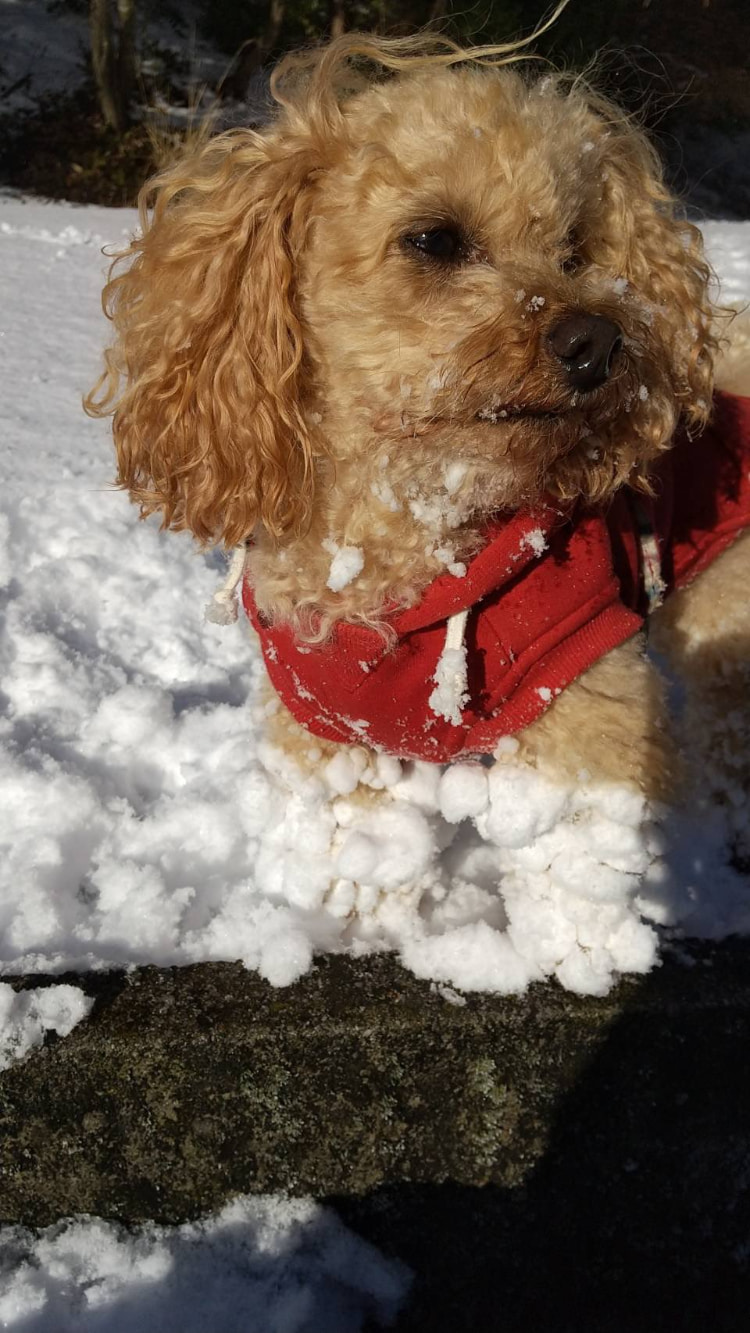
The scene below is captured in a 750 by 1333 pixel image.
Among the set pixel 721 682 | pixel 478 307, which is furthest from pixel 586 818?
pixel 478 307

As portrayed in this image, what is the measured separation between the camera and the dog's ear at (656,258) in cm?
195

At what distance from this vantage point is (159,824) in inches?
86.0

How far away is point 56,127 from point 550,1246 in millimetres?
9600

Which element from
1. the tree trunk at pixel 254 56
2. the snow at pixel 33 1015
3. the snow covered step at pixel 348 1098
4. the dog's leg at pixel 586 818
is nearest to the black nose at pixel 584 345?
the dog's leg at pixel 586 818

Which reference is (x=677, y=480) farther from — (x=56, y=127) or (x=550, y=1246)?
(x=56, y=127)

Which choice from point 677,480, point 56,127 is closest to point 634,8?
point 56,127

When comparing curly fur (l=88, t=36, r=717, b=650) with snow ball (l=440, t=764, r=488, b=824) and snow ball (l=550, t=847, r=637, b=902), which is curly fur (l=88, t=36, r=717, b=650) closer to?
snow ball (l=440, t=764, r=488, b=824)

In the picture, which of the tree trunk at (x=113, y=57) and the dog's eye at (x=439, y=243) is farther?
the tree trunk at (x=113, y=57)

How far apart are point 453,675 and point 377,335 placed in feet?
1.90

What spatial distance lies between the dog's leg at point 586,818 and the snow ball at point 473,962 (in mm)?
34

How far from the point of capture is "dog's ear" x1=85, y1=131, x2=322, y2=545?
5.70 ft

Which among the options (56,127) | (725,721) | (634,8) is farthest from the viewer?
(634,8)

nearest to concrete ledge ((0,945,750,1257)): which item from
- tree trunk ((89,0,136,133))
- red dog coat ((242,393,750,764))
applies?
red dog coat ((242,393,750,764))

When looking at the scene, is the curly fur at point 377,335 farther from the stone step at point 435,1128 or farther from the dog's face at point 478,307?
the stone step at point 435,1128
